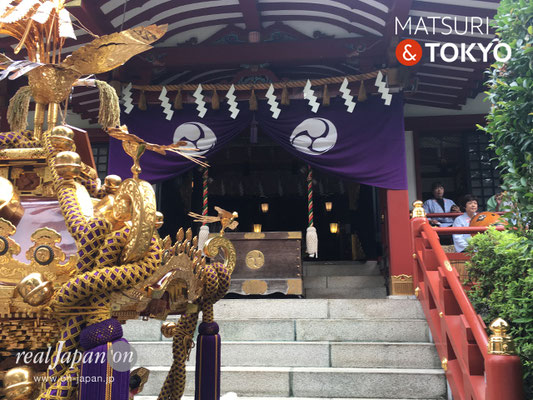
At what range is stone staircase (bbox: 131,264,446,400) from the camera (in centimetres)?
443

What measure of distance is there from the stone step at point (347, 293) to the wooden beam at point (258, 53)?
13.7 ft

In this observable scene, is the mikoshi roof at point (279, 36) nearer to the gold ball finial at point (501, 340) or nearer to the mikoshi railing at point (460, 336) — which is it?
the mikoshi railing at point (460, 336)

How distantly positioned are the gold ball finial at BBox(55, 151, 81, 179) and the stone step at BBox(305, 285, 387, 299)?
656 cm

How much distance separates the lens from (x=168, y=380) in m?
2.57

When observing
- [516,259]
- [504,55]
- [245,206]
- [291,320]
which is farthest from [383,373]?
[245,206]

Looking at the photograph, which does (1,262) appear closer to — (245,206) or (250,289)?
(250,289)

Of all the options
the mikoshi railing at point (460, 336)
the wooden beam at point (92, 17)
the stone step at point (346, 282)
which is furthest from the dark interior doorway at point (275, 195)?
the mikoshi railing at point (460, 336)

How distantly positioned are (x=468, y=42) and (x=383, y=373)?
603 cm

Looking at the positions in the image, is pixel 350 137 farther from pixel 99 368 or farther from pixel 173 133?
pixel 99 368

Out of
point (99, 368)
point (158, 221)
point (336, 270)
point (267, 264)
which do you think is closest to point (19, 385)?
point (99, 368)

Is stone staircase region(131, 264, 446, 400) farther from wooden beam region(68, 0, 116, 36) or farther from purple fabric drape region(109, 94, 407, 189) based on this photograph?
wooden beam region(68, 0, 116, 36)

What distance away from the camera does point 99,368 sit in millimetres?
1713

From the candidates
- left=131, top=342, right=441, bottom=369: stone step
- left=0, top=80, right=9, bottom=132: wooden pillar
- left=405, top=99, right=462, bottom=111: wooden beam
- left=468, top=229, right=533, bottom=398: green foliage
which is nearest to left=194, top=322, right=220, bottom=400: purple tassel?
left=468, top=229, right=533, bottom=398: green foliage

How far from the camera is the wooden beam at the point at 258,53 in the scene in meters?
8.35
